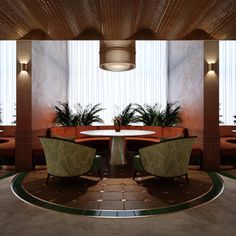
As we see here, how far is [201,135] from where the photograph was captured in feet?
16.9

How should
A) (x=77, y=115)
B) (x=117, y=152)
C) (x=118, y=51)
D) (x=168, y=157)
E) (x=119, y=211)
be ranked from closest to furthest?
(x=119, y=211) < (x=168, y=157) < (x=118, y=51) < (x=117, y=152) < (x=77, y=115)

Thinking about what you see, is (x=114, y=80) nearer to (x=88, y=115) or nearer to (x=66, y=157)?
(x=88, y=115)

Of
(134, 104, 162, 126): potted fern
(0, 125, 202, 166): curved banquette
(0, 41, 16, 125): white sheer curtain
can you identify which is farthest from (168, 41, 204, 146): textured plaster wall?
(0, 41, 16, 125): white sheer curtain

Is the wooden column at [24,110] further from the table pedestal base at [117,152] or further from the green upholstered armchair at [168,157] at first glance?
the green upholstered armchair at [168,157]

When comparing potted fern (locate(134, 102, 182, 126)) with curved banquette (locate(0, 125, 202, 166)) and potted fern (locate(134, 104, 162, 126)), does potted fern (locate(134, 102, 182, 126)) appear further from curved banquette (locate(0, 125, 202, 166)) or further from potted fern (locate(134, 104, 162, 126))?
curved banquette (locate(0, 125, 202, 166))

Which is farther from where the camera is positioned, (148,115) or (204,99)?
(148,115)

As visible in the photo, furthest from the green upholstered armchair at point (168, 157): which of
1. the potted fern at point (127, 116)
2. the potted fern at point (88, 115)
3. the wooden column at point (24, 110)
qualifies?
the potted fern at point (88, 115)

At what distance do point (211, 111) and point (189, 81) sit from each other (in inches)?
54.0

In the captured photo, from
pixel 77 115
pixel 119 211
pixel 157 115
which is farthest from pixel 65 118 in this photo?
pixel 119 211

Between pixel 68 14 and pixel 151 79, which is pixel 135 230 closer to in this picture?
pixel 68 14

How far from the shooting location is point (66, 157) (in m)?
3.63

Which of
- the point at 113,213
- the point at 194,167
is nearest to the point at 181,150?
the point at 113,213

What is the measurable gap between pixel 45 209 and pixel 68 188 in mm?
844

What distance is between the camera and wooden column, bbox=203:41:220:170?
4969 mm
